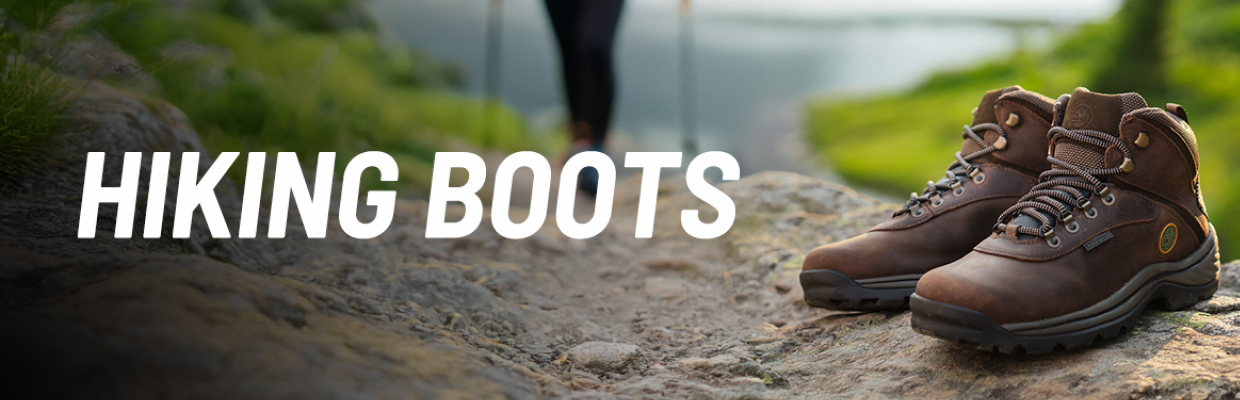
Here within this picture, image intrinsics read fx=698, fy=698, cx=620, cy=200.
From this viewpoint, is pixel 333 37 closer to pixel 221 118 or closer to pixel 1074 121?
pixel 221 118

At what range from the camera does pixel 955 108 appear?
4633 millimetres

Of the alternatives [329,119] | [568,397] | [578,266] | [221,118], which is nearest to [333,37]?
[329,119]

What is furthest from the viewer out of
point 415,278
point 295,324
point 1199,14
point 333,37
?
point 333,37

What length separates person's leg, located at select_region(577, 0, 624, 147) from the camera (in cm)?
263

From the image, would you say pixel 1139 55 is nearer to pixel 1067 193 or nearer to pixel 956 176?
pixel 956 176

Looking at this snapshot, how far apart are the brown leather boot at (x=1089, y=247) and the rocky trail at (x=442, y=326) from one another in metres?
0.06

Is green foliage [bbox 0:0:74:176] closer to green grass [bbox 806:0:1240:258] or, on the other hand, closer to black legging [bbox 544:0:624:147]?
black legging [bbox 544:0:624:147]

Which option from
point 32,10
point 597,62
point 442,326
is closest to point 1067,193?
point 442,326

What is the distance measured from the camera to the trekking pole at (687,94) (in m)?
3.61

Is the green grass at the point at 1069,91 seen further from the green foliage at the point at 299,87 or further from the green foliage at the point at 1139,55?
the green foliage at the point at 299,87

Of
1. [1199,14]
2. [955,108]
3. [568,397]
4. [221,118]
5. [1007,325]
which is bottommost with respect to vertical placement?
[568,397]

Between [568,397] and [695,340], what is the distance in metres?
0.44

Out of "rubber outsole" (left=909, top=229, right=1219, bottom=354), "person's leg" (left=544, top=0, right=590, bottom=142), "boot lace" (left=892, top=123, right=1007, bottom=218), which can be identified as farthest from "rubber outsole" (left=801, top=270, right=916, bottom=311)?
"person's leg" (left=544, top=0, right=590, bottom=142)

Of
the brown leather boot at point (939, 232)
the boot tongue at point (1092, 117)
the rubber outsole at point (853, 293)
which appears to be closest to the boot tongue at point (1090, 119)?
the boot tongue at point (1092, 117)
